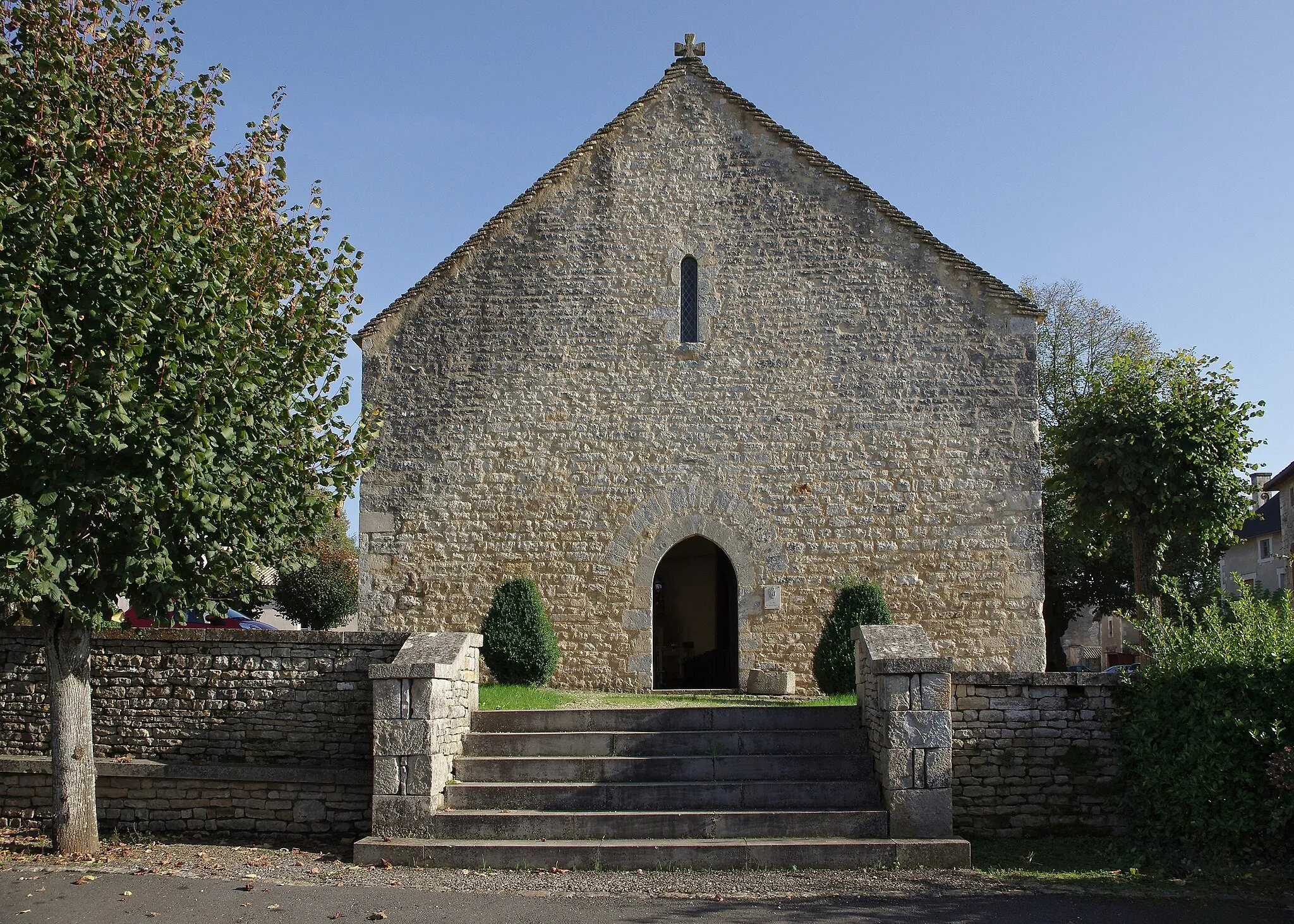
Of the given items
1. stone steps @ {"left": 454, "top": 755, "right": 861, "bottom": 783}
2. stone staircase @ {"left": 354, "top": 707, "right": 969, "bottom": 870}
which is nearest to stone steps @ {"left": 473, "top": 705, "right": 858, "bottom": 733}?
stone staircase @ {"left": 354, "top": 707, "right": 969, "bottom": 870}

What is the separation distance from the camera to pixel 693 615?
18500mm

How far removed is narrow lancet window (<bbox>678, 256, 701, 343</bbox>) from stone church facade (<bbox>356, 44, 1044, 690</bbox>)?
3 cm

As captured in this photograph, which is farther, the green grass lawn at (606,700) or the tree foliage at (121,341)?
the green grass lawn at (606,700)

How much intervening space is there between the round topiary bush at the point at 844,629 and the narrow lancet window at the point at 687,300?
3.97 metres

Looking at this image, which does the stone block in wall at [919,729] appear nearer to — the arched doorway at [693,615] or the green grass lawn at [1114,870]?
the green grass lawn at [1114,870]

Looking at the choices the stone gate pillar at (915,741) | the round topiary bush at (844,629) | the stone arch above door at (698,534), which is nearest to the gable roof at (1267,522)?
the round topiary bush at (844,629)

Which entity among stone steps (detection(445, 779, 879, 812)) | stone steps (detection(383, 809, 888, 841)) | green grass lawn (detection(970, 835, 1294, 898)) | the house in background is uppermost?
the house in background

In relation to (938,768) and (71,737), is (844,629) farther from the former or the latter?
(71,737)

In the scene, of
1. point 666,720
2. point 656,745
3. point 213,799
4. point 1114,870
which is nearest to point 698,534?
point 666,720

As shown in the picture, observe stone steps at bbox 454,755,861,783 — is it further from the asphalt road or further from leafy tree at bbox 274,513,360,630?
leafy tree at bbox 274,513,360,630

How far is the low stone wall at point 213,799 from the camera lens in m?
9.02

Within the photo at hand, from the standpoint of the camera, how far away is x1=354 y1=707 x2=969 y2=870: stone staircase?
7.91m

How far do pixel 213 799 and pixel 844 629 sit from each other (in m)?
7.27

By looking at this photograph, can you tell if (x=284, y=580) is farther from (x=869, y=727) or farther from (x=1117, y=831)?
(x=1117, y=831)
